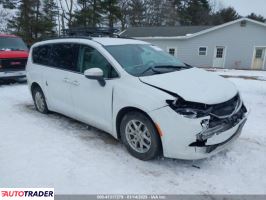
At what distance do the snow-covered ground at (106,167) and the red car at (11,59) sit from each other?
17.6ft

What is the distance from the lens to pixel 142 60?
4.60 metres

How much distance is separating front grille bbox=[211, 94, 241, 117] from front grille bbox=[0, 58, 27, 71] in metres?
8.72

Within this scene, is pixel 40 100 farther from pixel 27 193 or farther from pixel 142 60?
pixel 27 193

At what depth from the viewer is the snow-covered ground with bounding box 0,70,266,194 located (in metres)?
3.39

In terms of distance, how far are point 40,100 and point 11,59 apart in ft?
15.6

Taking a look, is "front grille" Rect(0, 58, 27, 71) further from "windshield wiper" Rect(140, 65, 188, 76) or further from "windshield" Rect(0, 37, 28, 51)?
"windshield wiper" Rect(140, 65, 188, 76)

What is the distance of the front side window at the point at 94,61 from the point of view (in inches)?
168

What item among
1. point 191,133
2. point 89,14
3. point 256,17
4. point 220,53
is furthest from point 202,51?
point 256,17

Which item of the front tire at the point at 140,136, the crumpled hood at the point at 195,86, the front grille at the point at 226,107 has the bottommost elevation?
the front tire at the point at 140,136

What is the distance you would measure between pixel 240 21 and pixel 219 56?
335cm

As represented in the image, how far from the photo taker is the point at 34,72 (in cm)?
613

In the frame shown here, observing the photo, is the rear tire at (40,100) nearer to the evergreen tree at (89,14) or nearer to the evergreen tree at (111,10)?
the evergreen tree at (89,14)

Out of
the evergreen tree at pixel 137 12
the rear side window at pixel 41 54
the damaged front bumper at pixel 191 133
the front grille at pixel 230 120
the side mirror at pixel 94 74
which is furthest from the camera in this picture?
the evergreen tree at pixel 137 12

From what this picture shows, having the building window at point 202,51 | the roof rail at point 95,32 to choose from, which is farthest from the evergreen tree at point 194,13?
the roof rail at point 95,32
